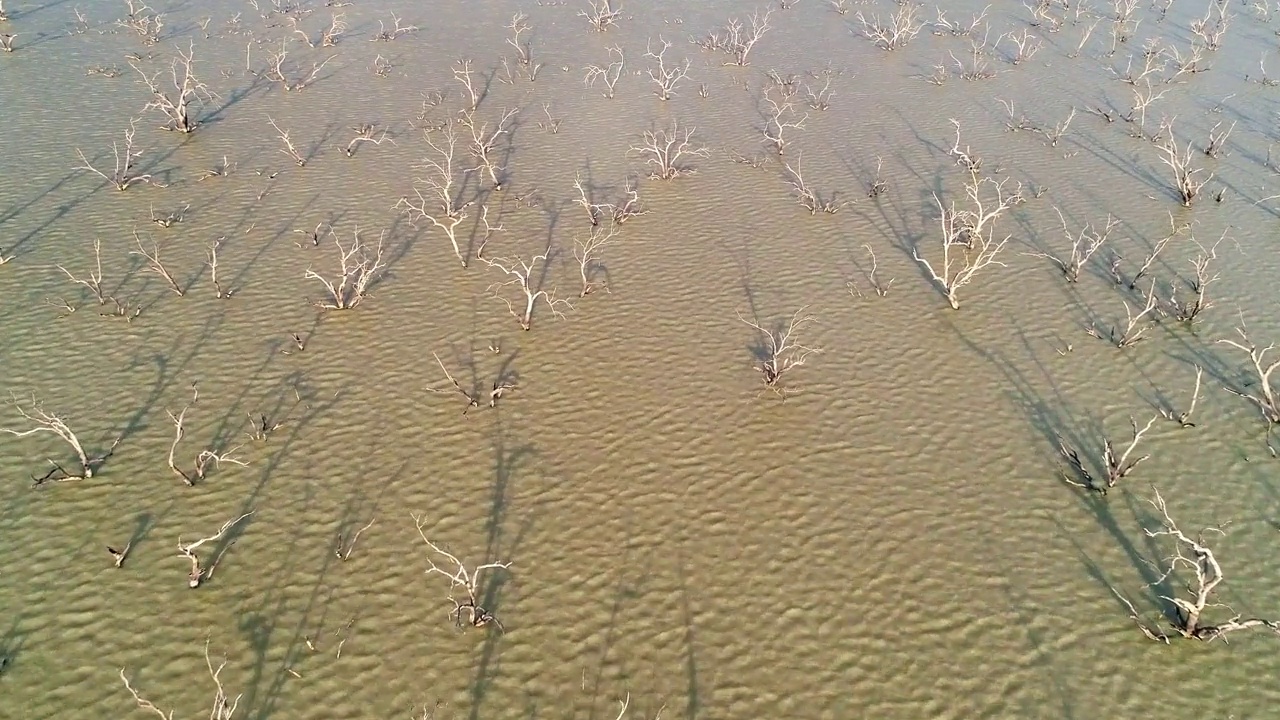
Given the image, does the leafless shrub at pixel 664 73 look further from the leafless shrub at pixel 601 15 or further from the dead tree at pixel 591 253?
the dead tree at pixel 591 253

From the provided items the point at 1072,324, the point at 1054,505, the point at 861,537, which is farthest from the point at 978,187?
the point at 861,537

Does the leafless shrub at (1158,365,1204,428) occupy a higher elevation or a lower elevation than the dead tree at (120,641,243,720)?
higher

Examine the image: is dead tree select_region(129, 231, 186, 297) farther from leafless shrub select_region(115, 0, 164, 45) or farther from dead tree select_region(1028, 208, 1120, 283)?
dead tree select_region(1028, 208, 1120, 283)

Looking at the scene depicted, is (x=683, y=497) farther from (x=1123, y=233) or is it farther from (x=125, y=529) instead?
(x=1123, y=233)

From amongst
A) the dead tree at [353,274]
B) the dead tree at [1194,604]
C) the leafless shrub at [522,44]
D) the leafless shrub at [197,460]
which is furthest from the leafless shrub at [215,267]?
the dead tree at [1194,604]

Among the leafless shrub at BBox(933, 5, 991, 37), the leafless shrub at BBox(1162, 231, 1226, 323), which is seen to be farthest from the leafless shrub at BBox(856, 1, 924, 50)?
the leafless shrub at BBox(1162, 231, 1226, 323)

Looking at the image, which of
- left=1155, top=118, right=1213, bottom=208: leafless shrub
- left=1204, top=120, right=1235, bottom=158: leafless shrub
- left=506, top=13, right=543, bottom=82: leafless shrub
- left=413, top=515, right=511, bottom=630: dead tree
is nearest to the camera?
left=413, top=515, right=511, bottom=630: dead tree
